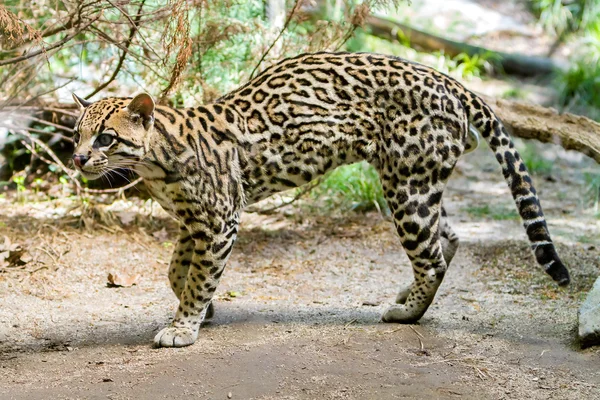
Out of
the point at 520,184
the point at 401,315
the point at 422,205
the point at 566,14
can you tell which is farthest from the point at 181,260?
the point at 566,14

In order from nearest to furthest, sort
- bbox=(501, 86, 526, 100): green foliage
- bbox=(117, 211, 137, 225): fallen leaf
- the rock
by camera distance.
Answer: the rock
bbox=(117, 211, 137, 225): fallen leaf
bbox=(501, 86, 526, 100): green foliage

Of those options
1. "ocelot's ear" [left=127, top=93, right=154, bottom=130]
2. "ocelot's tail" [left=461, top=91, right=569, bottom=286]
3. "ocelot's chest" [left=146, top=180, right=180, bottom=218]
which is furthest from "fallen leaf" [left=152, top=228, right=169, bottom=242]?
"ocelot's tail" [left=461, top=91, right=569, bottom=286]

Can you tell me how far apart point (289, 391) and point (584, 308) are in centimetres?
236

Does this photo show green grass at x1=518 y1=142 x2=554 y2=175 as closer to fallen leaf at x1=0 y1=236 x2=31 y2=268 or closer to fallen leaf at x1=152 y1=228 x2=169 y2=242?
fallen leaf at x1=152 y1=228 x2=169 y2=242

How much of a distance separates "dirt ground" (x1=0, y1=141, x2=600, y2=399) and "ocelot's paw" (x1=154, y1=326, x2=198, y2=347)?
0.08 meters

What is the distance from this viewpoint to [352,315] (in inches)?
250

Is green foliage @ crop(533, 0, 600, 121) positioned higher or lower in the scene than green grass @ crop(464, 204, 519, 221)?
higher

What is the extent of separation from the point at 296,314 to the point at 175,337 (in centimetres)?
122

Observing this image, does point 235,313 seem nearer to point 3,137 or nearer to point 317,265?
point 317,265

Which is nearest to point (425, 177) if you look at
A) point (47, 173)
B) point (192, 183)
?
point (192, 183)

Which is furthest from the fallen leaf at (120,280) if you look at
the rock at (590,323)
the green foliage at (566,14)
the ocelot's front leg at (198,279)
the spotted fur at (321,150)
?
the green foliage at (566,14)

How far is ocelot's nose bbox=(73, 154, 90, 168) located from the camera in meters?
5.04

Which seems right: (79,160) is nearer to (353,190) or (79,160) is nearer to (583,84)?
(353,190)

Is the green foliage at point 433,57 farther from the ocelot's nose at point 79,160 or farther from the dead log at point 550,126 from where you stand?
the ocelot's nose at point 79,160
